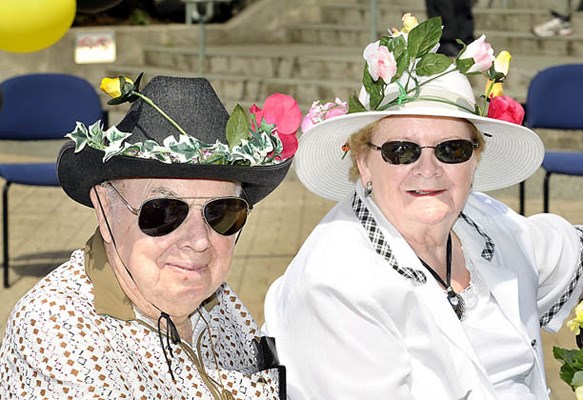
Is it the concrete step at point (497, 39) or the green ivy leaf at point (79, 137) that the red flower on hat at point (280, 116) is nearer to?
the green ivy leaf at point (79, 137)

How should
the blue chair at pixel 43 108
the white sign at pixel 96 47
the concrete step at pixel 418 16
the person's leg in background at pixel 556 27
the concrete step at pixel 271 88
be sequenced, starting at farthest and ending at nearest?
the concrete step at pixel 418 16, the person's leg in background at pixel 556 27, the concrete step at pixel 271 88, the white sign at pixel 96 47, the blue chair at pixel 43 108

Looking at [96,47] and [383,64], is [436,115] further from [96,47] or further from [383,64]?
[96,47]

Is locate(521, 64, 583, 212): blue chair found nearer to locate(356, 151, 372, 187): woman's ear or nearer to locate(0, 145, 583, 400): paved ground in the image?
locate(0, 145, 583, 400): paved ground

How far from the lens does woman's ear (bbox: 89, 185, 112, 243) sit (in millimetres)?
2652

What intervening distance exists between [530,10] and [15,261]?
7.09 m

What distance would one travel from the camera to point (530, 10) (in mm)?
→ 12750

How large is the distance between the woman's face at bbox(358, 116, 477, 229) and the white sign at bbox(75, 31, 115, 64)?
18.7 ft

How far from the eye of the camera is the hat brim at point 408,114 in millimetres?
3377

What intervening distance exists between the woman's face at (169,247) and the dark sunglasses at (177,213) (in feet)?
0.04

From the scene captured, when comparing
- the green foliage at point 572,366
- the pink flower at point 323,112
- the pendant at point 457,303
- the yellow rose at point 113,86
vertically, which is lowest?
the pendant at point 457,303

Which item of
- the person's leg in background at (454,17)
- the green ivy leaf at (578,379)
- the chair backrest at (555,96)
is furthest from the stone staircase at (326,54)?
the green ivy leaf at (578,379)

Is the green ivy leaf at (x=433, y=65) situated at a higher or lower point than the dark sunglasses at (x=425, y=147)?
A: higher

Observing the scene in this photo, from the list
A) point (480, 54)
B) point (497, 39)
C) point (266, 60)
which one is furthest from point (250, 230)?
point (480, 54)

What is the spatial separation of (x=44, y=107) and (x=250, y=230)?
1.66 meters
